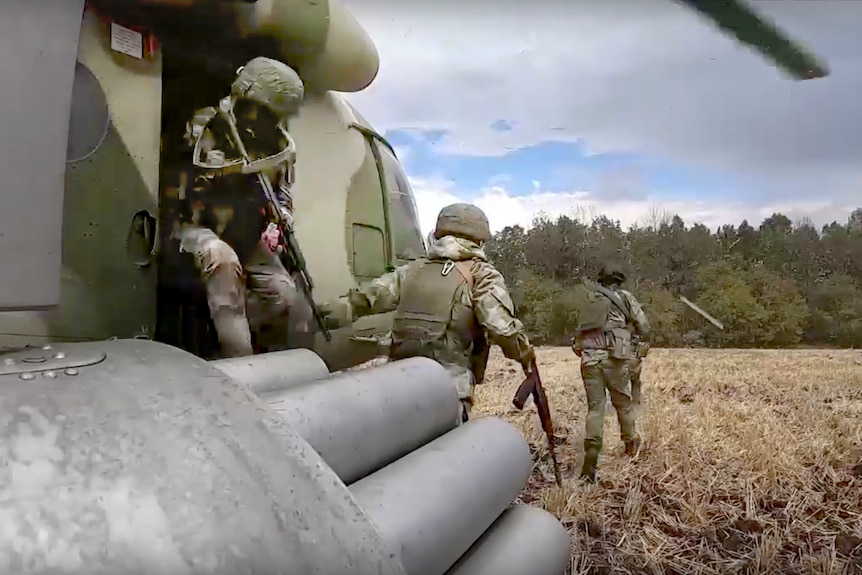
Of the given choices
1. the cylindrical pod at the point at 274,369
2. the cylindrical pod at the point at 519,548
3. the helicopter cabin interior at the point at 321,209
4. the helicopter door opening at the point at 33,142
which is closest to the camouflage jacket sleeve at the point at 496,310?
the helicopter cabin interior at the point at 321,209

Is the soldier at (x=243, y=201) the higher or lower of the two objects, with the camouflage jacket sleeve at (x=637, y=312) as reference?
higher

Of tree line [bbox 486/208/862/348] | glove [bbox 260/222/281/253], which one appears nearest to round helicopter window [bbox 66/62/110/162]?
glove [bbox 260/222/281/253]

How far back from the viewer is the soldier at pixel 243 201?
1580 mm

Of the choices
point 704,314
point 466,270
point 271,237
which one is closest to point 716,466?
point 704,314

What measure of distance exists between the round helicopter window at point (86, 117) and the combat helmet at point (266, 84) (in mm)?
341

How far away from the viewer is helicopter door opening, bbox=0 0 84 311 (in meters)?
0.72

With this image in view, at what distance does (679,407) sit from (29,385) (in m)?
2.92

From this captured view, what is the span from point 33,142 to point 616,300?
7.63 feet

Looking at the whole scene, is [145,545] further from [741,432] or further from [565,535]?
[741,432]

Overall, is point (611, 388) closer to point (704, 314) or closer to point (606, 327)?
point (606, 327)

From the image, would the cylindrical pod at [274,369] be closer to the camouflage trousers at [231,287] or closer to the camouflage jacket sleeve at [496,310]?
the camouflage trousers at [231,287]

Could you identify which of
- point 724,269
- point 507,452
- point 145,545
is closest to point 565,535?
point 507,452

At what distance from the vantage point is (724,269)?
6.67 feet

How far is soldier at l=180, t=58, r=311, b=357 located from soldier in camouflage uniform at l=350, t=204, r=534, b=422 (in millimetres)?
429
